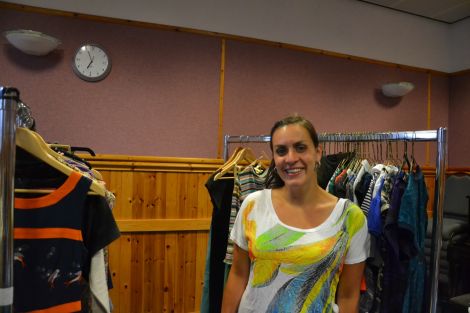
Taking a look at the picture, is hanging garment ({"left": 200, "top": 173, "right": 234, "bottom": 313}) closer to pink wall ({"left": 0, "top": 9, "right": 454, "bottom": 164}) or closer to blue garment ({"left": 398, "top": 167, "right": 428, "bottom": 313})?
blue garment ({"left": 398, "top": 167, "right": 428, "bottom": 313})

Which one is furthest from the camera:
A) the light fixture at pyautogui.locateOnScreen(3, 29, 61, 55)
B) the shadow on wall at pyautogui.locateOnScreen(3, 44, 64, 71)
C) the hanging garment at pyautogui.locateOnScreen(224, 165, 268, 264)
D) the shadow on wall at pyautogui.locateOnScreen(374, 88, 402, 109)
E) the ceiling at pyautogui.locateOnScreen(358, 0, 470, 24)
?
the shadow on wall at pyautogui.locateOnScreen(374, 88, 402, 109)

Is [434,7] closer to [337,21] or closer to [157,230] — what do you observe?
[337,21]

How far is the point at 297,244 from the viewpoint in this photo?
1.23 meters

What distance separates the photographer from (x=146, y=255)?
2.96m

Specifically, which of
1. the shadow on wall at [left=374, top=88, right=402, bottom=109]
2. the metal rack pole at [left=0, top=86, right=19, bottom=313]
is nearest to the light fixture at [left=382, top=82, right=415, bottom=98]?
the shadow on wall at [left=374, top=88, right=402, bottom=109]

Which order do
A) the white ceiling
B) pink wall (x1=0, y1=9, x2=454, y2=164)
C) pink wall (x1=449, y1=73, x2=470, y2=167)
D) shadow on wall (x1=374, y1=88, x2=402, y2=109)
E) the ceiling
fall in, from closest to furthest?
pink wall (x1=0, y1=9, x2=454, y2=164)
the white ceiling
the ceiling
shadow on wall (x1=374, y1=88, x2=402, y2=109)
pink wall (x1=449, y1=73, x2=470, y2=167)

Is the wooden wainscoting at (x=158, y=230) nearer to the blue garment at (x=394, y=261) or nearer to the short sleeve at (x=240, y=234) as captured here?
the short sleeve at (x=240, y=234)

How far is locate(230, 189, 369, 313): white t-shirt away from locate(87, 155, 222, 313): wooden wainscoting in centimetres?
180

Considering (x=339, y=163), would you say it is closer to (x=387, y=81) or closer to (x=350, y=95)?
(x=350, y=95)

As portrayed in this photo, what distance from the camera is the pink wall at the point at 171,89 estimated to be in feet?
9.26

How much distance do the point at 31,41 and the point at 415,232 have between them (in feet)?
8.87

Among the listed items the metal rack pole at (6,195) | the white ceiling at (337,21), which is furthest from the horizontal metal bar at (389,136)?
the white ceiling at (337,21)

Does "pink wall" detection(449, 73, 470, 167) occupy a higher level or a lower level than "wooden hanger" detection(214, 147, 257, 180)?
higher

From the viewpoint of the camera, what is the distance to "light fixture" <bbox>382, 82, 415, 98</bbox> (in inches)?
152
